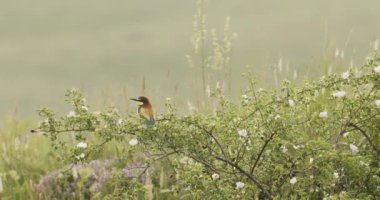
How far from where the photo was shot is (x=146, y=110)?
489 cm

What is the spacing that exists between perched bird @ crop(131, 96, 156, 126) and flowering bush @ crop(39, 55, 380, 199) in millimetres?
50

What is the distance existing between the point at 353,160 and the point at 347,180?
2.05ft

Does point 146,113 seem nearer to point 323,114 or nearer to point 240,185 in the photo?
point 240,185

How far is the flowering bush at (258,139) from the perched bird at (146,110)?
0.16 ft

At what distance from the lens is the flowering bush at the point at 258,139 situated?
511 cm

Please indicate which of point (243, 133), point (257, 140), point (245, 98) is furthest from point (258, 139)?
point (245, 98)

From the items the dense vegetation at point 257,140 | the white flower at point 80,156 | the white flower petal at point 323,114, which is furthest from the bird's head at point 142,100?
the white flower petal at point 323,114

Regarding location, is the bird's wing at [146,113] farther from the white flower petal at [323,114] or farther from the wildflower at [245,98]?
the white flower petal at [323,114]

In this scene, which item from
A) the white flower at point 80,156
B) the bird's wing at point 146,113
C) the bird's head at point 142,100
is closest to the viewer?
the bird's head at point 142,100

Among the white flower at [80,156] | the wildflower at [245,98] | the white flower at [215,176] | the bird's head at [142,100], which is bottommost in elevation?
the white flower at [215,176]

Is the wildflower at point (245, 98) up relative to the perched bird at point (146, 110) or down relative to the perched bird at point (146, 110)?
down

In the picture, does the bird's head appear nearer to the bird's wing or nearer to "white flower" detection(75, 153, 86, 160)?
the bird's wing

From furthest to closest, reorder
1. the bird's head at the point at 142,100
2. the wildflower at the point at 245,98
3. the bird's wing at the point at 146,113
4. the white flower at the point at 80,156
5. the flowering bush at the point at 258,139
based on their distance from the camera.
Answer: the wildflower at the point at 245,98 < the white flower at the point at 80,156 < the flowering bush at the point at 258,139 < the bird's wing at the point at 146,113 < the bird's head at the point at 142,100

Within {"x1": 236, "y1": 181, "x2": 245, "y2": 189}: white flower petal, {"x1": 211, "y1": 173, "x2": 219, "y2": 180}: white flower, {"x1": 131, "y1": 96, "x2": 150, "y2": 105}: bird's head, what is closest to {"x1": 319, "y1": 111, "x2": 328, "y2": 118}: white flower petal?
{"x1": 236, "y1": 181, "x2": 245, "y2": 189}: white flower petal
